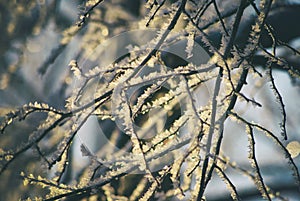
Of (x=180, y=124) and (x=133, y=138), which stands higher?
(x=180, y=124)

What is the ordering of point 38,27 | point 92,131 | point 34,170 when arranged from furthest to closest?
point 38,27, point 34,170, point 92,131

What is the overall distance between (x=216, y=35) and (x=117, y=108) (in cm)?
86

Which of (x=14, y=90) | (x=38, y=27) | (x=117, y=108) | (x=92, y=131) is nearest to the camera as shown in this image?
(x=117, y=108)

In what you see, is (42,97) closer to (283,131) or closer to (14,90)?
(14,90)

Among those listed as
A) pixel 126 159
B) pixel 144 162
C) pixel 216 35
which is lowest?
pixel 144 162

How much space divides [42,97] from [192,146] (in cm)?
239

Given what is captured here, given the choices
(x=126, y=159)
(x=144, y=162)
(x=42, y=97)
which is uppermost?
(x=42, y=97)

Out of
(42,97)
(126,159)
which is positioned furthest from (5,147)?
(126,159)

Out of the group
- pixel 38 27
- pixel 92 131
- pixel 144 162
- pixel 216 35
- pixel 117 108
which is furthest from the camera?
pixel 38 27

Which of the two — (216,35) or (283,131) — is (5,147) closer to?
(216,35)

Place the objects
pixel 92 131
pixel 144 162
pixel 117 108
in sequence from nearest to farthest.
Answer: pixel 144 162 < pixel 117 108 < pixel 92 131

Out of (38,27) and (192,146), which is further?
(38,27)

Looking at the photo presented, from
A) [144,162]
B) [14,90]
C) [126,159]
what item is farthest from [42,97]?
[144,162]

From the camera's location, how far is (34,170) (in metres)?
3.07
